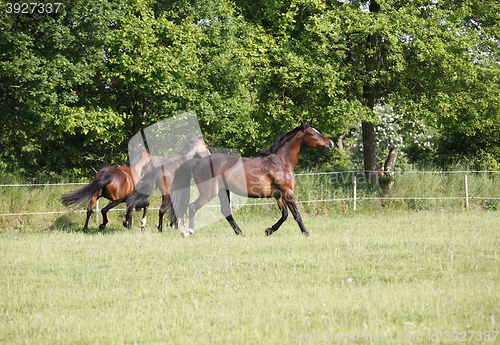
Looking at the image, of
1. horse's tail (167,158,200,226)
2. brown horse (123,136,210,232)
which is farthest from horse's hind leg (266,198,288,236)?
brown horse (123,136,210,232)

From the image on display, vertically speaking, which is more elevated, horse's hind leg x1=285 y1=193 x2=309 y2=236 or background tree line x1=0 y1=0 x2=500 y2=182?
background tree line x1=0 y1=0 x2=500 y2=182

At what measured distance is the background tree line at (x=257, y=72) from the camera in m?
16.1

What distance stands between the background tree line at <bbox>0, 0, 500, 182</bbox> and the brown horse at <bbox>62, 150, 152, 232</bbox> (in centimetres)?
306

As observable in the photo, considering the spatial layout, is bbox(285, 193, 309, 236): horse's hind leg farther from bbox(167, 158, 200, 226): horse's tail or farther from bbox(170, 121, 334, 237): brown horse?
bbox(167, 158, 200, 226): horse's tail

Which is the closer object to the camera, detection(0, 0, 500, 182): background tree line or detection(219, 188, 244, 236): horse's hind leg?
detection(219, 188, 244, 236): horse's hind leg

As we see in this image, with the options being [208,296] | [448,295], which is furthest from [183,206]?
[448,295]

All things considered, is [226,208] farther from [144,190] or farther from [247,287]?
[247,287]

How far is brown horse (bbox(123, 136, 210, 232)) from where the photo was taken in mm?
12039

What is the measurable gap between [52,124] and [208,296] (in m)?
11.9

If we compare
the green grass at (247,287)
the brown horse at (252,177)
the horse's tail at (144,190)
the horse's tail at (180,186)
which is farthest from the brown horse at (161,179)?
the green grass at (247,287)

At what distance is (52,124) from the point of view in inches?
606

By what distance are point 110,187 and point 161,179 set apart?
1.41m

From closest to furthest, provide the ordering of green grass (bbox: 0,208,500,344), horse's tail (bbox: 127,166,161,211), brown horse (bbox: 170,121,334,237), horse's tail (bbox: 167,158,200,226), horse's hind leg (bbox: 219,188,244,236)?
green grass (bbox: 0,208,500,344)
brown horse (bbox: 170,121,334,237)
horse's hind leg (bbox: 219,188,244,236)
horse's tail (bbox: 167,158,200,226)
horse's tail (bbox: 127,166,161,211)

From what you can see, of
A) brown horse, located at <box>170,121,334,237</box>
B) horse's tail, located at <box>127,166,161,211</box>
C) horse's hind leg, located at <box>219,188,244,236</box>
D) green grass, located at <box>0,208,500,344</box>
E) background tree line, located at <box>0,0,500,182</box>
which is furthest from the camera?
background tree line, located at <box>0,0,500,182</box>
